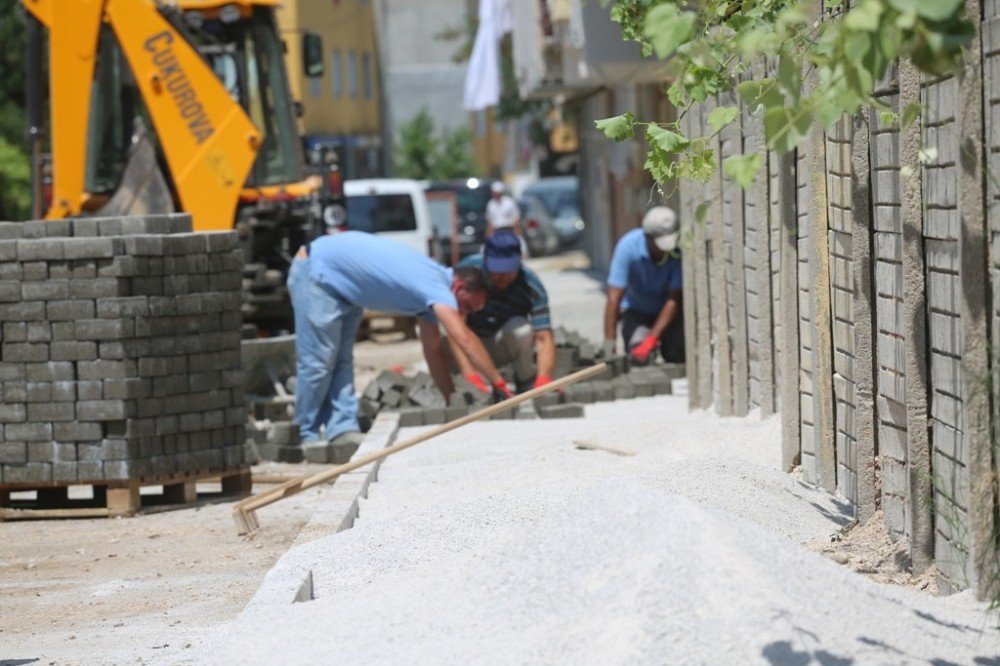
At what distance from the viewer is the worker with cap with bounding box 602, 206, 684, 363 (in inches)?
490

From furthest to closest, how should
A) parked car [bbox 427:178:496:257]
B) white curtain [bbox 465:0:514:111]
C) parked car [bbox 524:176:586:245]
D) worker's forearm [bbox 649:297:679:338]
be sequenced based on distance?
1. parked car [bbox 524:176:586:245]
2. parked car [bbox 427:178:496:257]
3. white curtain [bbox 465:0:514:111]
4. worker's forearm [bbox 649:297:679:338]

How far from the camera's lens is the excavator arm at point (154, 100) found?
13297 mm

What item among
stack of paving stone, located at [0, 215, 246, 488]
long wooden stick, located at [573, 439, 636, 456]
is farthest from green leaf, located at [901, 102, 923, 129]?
stack of paving stone, located at [0, 215, 246, 488]

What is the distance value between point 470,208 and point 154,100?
62.6 feet

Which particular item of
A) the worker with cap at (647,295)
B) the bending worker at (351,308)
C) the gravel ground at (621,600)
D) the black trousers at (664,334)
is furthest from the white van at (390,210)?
the gravel ground at (621,600)

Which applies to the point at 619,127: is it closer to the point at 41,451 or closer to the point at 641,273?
the point at 41,451

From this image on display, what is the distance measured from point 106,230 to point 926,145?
17.0 ft

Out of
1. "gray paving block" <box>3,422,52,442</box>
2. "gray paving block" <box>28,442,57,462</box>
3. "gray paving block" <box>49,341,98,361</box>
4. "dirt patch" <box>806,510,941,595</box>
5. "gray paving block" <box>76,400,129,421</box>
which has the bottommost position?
"gray paving block" <box>28,442,57,462</box>

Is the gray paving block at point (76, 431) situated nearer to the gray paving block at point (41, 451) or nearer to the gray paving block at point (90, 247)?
the gray paving block at point (41, 451)

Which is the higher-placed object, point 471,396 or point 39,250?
point 39,250

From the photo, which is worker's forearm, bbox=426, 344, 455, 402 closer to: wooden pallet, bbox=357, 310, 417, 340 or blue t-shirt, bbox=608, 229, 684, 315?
blue t-shirt, bbox=608, 229, 684, 315

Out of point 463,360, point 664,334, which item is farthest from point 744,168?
point 664,334

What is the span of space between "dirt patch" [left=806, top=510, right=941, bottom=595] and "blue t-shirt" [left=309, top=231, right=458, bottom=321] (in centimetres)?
432

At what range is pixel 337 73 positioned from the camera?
50.8 m
